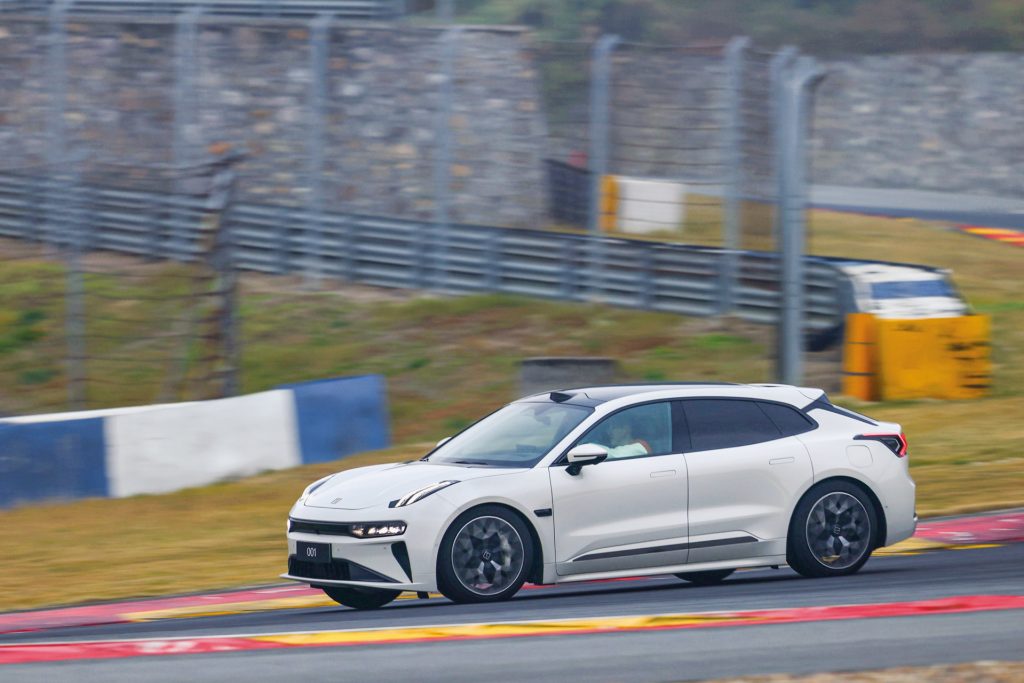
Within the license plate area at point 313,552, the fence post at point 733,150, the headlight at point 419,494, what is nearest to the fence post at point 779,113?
the fence post at point 733,150

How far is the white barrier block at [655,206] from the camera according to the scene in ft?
73.5

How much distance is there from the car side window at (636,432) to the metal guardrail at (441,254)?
1158 cm

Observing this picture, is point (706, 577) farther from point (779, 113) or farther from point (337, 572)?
point (779, 113)

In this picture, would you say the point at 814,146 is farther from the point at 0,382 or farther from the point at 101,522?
the point at 101,522

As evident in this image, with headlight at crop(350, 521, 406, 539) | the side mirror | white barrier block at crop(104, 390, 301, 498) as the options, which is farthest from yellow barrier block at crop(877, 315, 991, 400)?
headlight at crop(350, 521, 406, 539)

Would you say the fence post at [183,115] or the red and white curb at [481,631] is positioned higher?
the fence post at [183,115]

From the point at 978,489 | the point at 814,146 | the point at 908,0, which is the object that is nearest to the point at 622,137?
the point at 978,489

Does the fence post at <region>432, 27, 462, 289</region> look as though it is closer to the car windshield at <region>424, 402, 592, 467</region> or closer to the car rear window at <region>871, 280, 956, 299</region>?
the car rear window at <region>871, 280, 956, 299</region>

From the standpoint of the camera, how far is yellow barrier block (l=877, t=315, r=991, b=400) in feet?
61.6

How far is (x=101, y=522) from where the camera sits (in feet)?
47.0

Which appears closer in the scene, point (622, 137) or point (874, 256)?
point (622, 137)

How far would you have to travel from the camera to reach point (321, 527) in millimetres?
9148

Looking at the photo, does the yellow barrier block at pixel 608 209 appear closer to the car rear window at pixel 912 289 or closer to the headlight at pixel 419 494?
the car rear window at pixel 912 289

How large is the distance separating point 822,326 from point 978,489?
752cm
